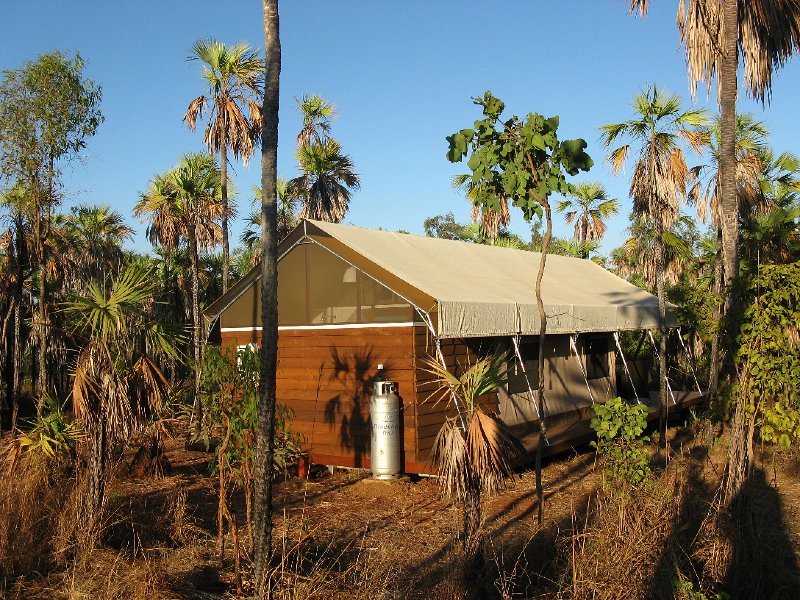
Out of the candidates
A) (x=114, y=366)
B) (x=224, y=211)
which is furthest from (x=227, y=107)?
(x=114, y=366)

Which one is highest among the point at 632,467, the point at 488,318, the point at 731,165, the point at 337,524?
the point at 731,165

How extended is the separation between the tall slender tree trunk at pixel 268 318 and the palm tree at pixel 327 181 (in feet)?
72.1

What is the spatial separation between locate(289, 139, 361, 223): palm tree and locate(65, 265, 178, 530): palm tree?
801 inches

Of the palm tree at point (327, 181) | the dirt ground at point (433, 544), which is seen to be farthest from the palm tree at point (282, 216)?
the dirt ground at point (433, 544)

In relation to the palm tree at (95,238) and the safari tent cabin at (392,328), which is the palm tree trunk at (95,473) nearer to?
the safari tent cabin at (392,328)

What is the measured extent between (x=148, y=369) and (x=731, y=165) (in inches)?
422

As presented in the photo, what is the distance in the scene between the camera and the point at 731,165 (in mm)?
13375

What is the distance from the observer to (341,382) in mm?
13266

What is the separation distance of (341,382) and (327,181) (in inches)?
678

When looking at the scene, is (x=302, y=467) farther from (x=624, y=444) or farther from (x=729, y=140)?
(x=729, y=140)

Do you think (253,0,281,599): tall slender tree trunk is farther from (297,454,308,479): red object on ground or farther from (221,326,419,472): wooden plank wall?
(297,454,308,479): red object on ground

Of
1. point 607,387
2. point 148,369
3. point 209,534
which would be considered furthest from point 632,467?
point 607,387

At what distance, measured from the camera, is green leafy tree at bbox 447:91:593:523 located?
8.58m

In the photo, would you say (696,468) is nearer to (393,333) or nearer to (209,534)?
(393,333)
